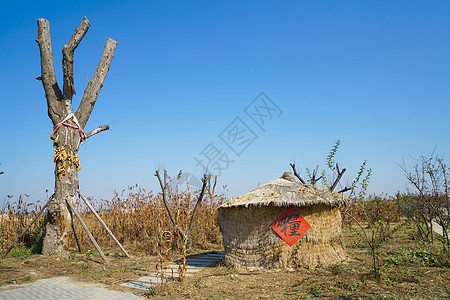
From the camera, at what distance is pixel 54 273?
6.64 meters

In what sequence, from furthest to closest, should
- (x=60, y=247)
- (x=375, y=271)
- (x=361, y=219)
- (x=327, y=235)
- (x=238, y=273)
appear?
(x=361, y=219)
(x=60, y=247)
(x=327, y=235)
(x=238, y=273)
(x=375, y=271)

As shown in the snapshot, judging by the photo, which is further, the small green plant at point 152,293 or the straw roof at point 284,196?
the straw roof at point 284,196

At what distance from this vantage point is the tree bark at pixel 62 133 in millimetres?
8031

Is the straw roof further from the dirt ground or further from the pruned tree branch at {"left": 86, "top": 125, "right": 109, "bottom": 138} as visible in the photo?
the pruned tree branch at {"left": 86, "top": 125, "right": 109, "bottom": 138}

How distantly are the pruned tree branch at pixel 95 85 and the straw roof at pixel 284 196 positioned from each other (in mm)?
4408

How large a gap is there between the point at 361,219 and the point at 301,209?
10978 millimetres

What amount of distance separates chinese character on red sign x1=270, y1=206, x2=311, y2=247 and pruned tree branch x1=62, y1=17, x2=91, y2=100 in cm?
579

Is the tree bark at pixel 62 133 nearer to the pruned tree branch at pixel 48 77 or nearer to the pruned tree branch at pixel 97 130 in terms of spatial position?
the pruned tree branch at pixel 48 77

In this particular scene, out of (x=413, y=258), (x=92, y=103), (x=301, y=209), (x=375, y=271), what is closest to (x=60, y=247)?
(x=92, y=103)

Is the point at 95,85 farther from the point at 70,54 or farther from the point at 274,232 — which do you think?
the point at 274,232

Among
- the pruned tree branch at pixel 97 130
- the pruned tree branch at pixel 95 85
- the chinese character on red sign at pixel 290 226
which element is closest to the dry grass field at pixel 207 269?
the chinese character on red sign at pixel 290 226

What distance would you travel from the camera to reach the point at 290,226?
657cm

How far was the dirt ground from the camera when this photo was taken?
4.91 meters

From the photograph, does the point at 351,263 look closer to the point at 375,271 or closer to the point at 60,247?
the point at 375,271
